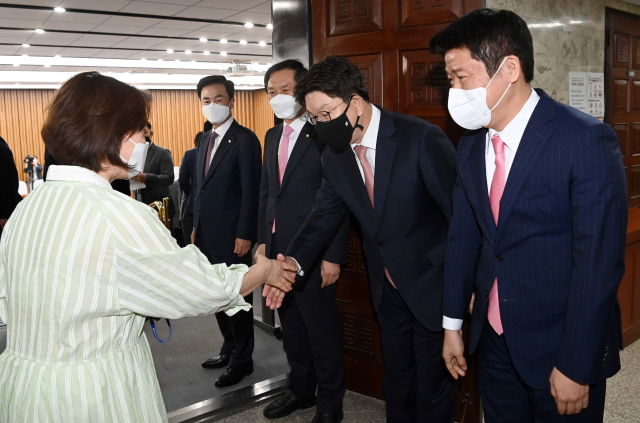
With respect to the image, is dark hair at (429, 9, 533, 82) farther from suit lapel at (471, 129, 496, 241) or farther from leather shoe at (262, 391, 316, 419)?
leather shoe at (262, 391, 316, 419)

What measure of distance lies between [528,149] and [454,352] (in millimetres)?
714

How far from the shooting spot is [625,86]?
4414mm

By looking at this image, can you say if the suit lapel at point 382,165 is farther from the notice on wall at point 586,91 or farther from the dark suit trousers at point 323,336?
the notice on wall at point 586,91

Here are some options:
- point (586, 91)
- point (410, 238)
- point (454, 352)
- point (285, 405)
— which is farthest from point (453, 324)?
point (586, 91)

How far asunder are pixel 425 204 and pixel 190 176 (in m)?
2.41

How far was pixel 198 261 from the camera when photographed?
136 cm

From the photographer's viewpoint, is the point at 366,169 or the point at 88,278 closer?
the point at 88,278

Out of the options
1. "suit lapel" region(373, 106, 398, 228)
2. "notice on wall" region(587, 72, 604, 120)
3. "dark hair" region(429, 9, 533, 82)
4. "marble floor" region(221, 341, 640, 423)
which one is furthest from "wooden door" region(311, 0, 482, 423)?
"notice on wall" region(587, 72, 604, 120)

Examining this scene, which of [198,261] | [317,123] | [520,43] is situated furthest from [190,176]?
[520,43]

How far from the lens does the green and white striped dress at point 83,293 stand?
4.01 ft

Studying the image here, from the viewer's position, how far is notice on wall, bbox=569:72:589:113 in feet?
10.0

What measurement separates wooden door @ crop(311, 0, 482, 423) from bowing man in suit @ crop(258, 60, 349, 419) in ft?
0.80

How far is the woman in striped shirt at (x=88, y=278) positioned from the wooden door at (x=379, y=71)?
5.05 feet

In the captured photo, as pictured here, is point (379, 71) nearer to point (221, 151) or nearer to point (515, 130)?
point (221, 151)
